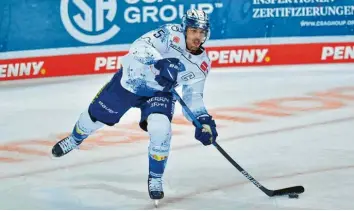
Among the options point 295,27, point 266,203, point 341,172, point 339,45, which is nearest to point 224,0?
point 295,27

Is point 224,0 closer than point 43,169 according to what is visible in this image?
No

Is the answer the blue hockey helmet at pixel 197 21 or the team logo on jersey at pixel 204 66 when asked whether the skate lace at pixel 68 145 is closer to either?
the team logo on jersey at pixel 204 66

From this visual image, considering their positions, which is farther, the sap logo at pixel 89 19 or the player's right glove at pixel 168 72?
the sap logo at pixel 89 19

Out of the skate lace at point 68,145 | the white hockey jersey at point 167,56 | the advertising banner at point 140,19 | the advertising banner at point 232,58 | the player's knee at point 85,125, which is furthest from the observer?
the advertising banner at point 232,58

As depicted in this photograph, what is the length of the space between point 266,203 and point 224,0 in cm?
491

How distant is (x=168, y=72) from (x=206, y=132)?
444mm

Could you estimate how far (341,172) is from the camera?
16.8 ft

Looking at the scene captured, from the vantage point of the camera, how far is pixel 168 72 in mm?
4258

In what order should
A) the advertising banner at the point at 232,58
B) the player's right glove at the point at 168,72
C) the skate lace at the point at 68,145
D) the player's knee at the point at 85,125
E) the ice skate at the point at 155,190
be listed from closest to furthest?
the player's right glove at the point at 168,72 < the ice skate at the point at 155,190 < the player's knee at the point at 85,125 < the skate lace at the point at 68,145 < the advertising banner at the point at 232,58

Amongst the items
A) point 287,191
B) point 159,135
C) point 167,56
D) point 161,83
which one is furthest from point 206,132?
point 287,191

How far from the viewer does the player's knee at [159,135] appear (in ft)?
14.2

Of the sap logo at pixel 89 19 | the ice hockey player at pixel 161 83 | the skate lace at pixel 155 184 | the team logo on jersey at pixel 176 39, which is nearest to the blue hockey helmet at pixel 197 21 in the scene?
the ice hockey player at pixel 161 83

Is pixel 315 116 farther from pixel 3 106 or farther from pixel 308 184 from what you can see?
pixel 3 106

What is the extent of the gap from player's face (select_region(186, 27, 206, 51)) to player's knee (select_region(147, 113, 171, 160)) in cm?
48
